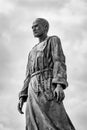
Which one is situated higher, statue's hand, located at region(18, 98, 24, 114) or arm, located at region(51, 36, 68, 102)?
arm, located at region(51, 36, 68, 102)

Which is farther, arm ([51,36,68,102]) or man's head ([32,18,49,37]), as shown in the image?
man's head ([32,18,49,37])

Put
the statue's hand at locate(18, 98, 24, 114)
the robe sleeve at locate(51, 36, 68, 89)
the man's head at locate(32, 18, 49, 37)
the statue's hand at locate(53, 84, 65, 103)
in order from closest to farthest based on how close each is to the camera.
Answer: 1. the statue's hand at locate(53, 84, 65, 103)
2. the robe sleeve at locate(51, 36, 68, 89)
3. the statue's hand at locate(18, 98, 24, 114)
4. the man's head at locate(32, 18, 49, 37)

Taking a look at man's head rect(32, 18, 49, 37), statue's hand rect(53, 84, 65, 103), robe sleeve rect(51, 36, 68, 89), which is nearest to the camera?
statue's hand rect(53, 84, 65, 103)

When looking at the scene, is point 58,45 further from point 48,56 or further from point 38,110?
point 38,110

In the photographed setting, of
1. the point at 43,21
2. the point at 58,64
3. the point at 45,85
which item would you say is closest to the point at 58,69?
the point at 58,64

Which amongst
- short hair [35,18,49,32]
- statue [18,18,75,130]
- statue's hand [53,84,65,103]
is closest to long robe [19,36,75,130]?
statue [18,18,75,130]

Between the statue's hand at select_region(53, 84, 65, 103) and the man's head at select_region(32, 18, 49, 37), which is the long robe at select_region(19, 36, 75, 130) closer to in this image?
the statue's hand at select_region(53, 84, 65, 103)

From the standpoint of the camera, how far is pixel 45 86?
12062 mm

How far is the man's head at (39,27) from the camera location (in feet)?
42.7

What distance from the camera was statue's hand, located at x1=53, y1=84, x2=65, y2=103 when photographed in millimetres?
11555

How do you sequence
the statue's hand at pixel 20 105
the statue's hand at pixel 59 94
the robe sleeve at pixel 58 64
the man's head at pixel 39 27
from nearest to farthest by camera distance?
the statue's hand at pixel 59 94 < the robe sleeve at pixel 58 64 < the statue's hand at pixel 20 105 < the man's head at pixel 39 27

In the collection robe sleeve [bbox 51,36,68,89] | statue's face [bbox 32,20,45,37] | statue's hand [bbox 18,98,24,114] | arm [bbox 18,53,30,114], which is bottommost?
A: statue's hand [bbox 18,98,24,114]

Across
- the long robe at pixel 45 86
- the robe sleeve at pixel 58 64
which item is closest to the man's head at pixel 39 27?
the long robe at pixel 45 86

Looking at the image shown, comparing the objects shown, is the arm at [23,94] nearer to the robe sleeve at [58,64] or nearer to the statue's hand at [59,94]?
the robe sleeve at [58,64]
